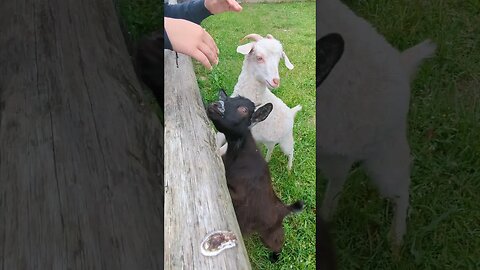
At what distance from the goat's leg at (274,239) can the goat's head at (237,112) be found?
7.1 inches

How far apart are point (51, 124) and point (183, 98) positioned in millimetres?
441

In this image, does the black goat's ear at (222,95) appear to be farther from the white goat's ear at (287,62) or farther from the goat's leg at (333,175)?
the goat's leg at (333,175)

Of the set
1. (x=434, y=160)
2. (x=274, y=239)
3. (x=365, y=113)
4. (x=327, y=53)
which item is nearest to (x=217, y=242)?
(x=274, y=239)

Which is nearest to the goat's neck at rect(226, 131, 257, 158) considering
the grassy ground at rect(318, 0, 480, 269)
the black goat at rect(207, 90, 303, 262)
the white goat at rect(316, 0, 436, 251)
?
the black goat at rect(207, 90, 303, 262)

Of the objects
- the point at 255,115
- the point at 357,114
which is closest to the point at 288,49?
the point at 255,115

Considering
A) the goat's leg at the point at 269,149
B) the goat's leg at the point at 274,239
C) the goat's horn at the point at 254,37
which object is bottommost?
the goat's leg at the point at 274,239

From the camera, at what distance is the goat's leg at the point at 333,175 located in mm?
1611

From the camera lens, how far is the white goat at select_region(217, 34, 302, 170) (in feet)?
4.00

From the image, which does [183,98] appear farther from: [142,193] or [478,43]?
[478,43]

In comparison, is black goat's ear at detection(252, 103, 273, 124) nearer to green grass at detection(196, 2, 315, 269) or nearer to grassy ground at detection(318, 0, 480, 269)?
green grass at detection(196, 2, 315, 269)

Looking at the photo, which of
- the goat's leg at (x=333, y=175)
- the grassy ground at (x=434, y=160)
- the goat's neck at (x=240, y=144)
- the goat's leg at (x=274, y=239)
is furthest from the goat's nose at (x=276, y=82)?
the grassy ground at (x=434, y=160)

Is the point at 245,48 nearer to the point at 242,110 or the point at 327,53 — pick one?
the point at 242,110

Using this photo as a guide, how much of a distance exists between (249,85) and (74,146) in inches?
20.5

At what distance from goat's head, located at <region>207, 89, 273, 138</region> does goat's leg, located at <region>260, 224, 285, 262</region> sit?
7.1 inches
